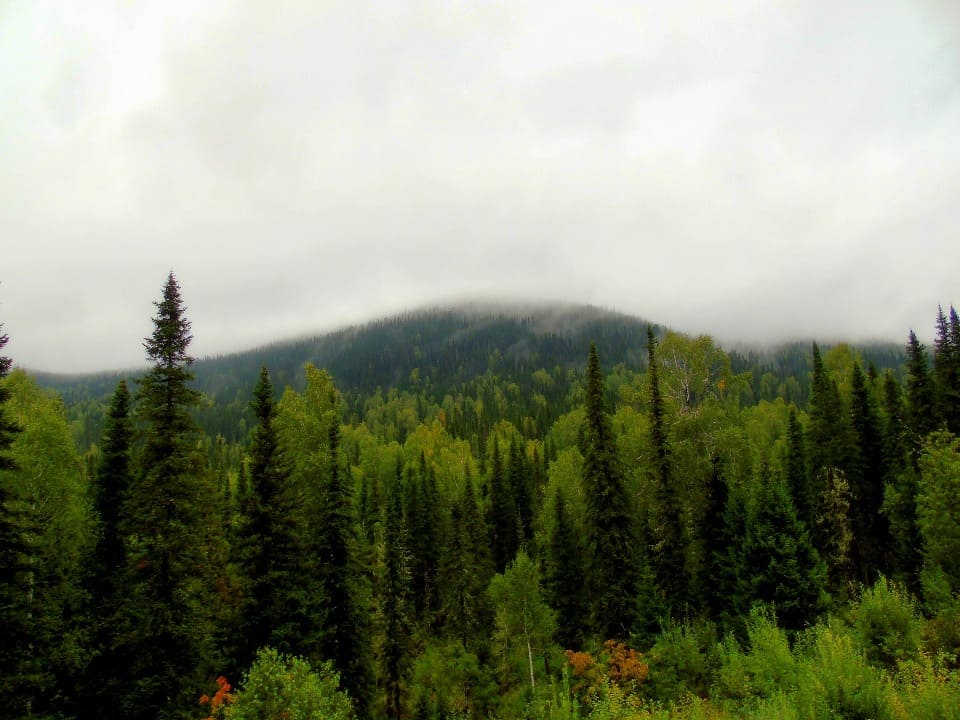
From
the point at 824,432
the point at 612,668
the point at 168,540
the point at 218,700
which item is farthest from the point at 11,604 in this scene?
the point at 824,432

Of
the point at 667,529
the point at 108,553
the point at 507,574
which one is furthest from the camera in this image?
the point at 507,574

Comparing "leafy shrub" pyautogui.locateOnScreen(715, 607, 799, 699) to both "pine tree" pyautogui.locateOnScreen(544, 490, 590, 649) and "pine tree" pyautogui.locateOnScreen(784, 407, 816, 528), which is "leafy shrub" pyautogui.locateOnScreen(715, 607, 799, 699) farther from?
"pine tree" pyautogui.locateOnScreen(544, 490, 590, 649)

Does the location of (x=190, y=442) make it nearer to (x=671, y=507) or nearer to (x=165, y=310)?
(x=165, y=310)

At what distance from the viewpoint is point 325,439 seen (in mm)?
35500

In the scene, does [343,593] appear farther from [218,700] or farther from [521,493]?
[521,493]

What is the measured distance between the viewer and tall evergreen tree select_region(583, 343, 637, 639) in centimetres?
3150

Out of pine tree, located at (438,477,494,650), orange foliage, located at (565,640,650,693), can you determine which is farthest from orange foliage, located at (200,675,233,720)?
pine tree, located at (438,477,494,650)

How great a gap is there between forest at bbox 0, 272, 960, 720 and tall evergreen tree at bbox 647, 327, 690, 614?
0.13m

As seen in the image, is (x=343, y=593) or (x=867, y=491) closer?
(x=343, y=593)

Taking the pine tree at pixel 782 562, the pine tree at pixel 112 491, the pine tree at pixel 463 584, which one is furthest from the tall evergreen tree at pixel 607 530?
the pine tree at pixel 112 491

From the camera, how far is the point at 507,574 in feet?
135

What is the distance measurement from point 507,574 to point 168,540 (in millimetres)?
27465

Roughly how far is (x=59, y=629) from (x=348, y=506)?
42.8 ft

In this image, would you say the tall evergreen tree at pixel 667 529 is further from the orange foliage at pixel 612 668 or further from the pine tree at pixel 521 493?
the pine tree at pixel 521 493
